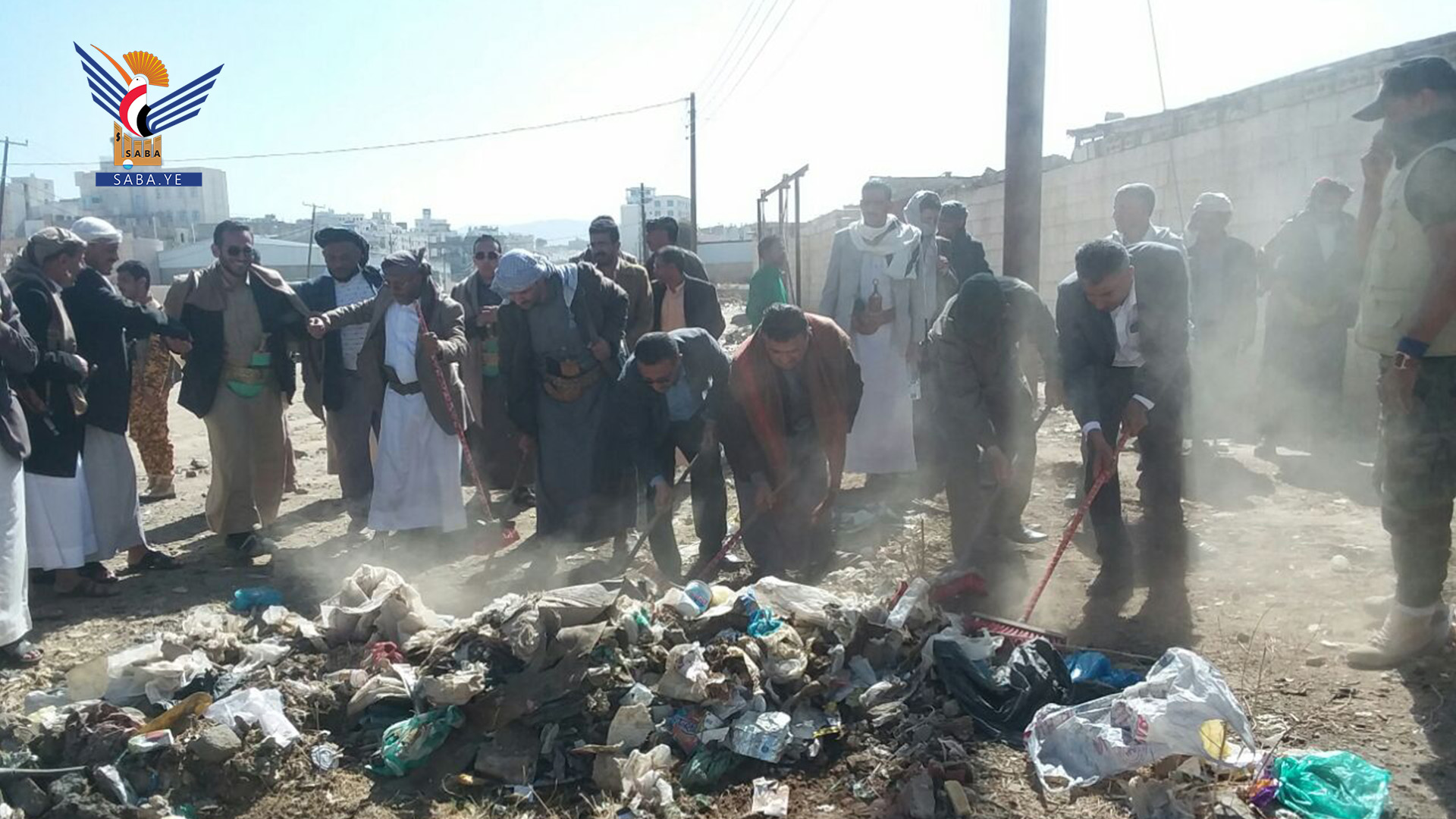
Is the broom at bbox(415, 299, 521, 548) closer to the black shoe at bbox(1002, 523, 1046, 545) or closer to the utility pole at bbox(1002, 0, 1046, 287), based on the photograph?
the black shoe at bbox(1002, 523, 1046, 545)

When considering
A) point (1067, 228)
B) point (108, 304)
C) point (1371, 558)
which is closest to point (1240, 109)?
point (1067, 228)

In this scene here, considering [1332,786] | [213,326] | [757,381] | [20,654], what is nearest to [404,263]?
[213,326]

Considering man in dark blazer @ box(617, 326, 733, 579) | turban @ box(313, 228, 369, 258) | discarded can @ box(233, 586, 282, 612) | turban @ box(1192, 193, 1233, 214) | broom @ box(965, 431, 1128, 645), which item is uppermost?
turban @ box(1192, 193, 1233, 214)

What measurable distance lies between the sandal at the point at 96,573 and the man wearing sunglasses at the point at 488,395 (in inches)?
85.4

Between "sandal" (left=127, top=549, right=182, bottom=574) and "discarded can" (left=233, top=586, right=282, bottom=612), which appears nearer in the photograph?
"discarded can" (left=233, top=586, right=282, bottom=612)

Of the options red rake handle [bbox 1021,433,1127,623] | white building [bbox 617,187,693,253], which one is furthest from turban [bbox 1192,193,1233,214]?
white building [bbox 617,187,693,253]

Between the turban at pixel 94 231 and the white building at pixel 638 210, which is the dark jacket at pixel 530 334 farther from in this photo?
the white building at pixel 638 210

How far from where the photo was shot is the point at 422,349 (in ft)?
18.1

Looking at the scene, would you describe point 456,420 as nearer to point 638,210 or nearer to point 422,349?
point 422,349

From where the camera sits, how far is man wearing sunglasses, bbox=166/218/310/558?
5.66 metres

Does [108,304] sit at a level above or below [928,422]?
above

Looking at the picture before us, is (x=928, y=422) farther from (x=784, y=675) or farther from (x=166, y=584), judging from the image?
(x=166, y=584)

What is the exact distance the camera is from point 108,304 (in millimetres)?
5199

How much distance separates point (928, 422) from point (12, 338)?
163 inches
